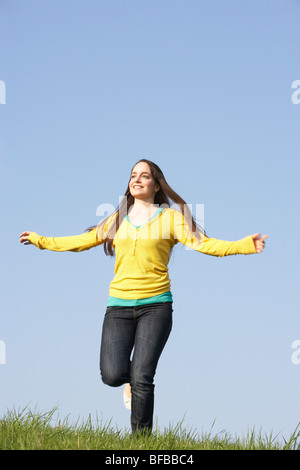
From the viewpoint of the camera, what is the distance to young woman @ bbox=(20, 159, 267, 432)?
17.4 feet

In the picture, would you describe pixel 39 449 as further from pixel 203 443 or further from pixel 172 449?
pixel 203 443

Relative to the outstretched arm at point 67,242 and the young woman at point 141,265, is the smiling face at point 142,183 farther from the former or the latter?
the outstretched arm at point 67,242

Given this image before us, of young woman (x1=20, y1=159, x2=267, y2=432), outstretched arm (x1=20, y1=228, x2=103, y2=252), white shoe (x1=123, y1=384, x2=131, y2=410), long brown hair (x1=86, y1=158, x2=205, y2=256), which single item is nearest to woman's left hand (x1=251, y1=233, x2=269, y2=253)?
young woman (x1=20, y1=159, x2=267, y2=432)

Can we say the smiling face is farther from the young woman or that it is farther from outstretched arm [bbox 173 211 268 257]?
outstretched arm [bbox 173 211 268 257]

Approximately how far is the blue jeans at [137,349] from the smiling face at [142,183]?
1.14m

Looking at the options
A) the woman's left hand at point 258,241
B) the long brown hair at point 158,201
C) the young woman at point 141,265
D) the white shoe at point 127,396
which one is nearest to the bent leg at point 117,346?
the young woman at point 141,265

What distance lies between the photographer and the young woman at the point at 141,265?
5.31 metres

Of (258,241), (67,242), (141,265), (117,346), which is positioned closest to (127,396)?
(117,346)

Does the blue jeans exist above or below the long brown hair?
below

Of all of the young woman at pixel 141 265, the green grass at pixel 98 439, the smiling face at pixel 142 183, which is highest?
the smiling face at pixel 142 183

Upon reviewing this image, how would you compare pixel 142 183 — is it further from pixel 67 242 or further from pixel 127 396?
pixel 127 396

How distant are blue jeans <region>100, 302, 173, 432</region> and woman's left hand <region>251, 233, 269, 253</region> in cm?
98
